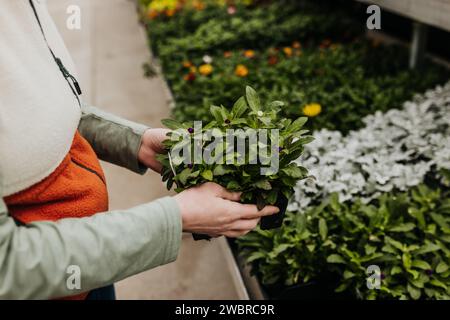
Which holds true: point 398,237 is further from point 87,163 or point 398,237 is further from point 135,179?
point 135,179

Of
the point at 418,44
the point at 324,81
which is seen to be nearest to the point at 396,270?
the point at 324,81

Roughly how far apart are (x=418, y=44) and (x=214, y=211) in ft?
9.15

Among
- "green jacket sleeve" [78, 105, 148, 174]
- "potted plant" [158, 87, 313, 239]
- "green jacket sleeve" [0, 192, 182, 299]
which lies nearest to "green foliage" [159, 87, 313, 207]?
"potted plant" [158, 87, 313, 239]

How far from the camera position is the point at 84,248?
33.5 inches

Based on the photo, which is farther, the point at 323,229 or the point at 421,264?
the point at 323,229

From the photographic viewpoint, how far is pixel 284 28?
4.21 metres

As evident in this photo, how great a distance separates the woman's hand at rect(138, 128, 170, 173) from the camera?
1.32 meters

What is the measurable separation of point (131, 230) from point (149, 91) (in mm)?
4468

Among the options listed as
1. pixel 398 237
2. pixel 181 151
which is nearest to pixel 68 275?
pixel 181 151

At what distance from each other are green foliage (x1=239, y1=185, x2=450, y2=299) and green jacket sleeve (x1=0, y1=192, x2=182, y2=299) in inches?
38.7

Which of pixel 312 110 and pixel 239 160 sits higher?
pixel 239 160

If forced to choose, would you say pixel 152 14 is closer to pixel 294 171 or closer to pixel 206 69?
pixel 206 69

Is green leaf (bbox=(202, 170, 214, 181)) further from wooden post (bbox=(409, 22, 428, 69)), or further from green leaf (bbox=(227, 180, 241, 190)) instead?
wooden post (bbox=(409, 22, 428, 69))

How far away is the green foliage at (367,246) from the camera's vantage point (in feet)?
5.53
